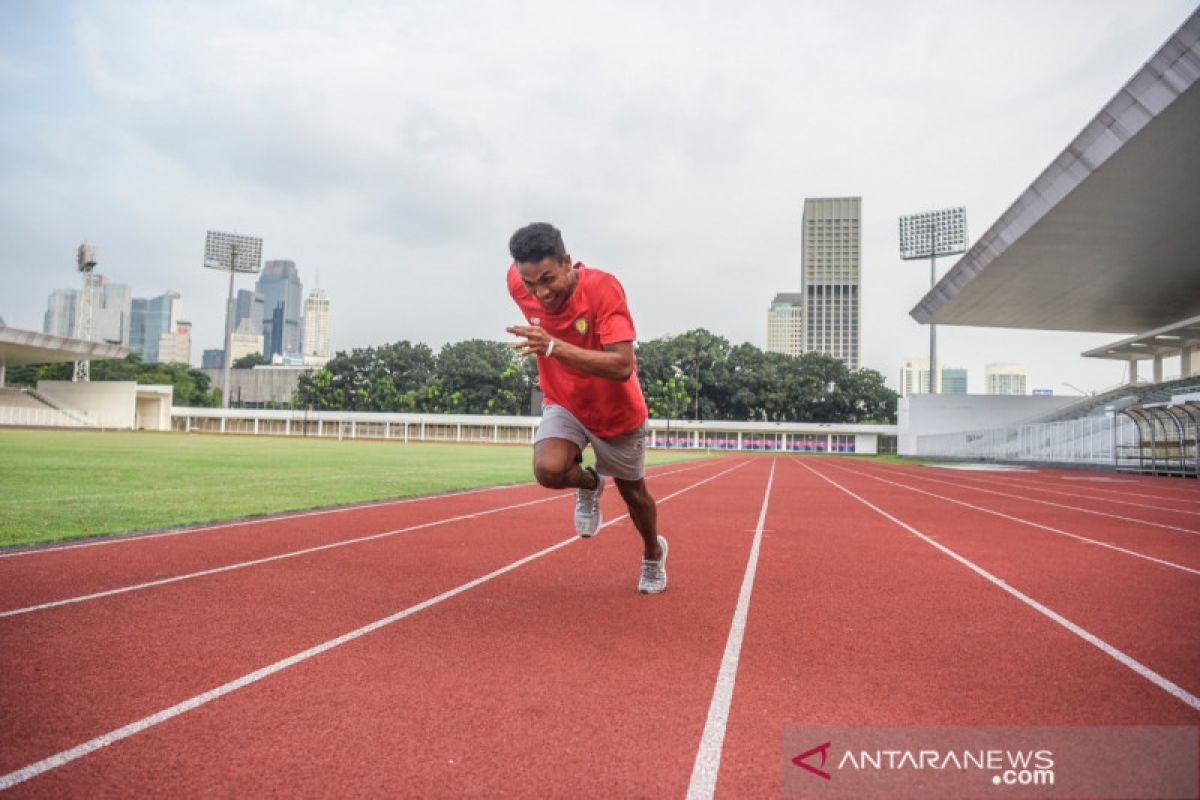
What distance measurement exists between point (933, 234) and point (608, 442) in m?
65.3

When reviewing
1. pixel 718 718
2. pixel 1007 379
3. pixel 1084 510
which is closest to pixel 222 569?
pixel 718 718

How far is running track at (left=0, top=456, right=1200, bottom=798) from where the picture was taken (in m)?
2.28

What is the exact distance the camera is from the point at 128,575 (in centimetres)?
501

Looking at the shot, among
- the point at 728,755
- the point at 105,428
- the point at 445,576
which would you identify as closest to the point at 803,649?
the point at 728,755

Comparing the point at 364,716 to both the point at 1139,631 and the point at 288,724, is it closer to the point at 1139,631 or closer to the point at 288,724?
the point at 288,724

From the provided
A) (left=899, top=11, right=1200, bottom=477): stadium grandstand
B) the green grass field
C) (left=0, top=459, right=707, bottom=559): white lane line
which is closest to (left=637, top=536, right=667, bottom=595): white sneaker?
(left=0, top=459, right=707, bottom=559): white lane line

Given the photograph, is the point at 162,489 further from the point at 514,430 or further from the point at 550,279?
the point at 514,430

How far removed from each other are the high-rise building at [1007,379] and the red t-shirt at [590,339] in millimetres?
194796

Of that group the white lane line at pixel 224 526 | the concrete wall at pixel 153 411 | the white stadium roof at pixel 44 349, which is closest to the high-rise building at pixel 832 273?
the concrete wall at pixel 153 411

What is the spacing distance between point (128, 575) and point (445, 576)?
216 centimetres

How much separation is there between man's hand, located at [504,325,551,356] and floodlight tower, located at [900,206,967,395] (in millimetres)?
62949

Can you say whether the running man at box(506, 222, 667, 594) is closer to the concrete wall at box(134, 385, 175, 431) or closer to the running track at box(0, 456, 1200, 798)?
the running track at box(0, 456, 1200, 798)

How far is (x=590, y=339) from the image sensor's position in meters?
3.96

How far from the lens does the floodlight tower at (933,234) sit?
199ft
